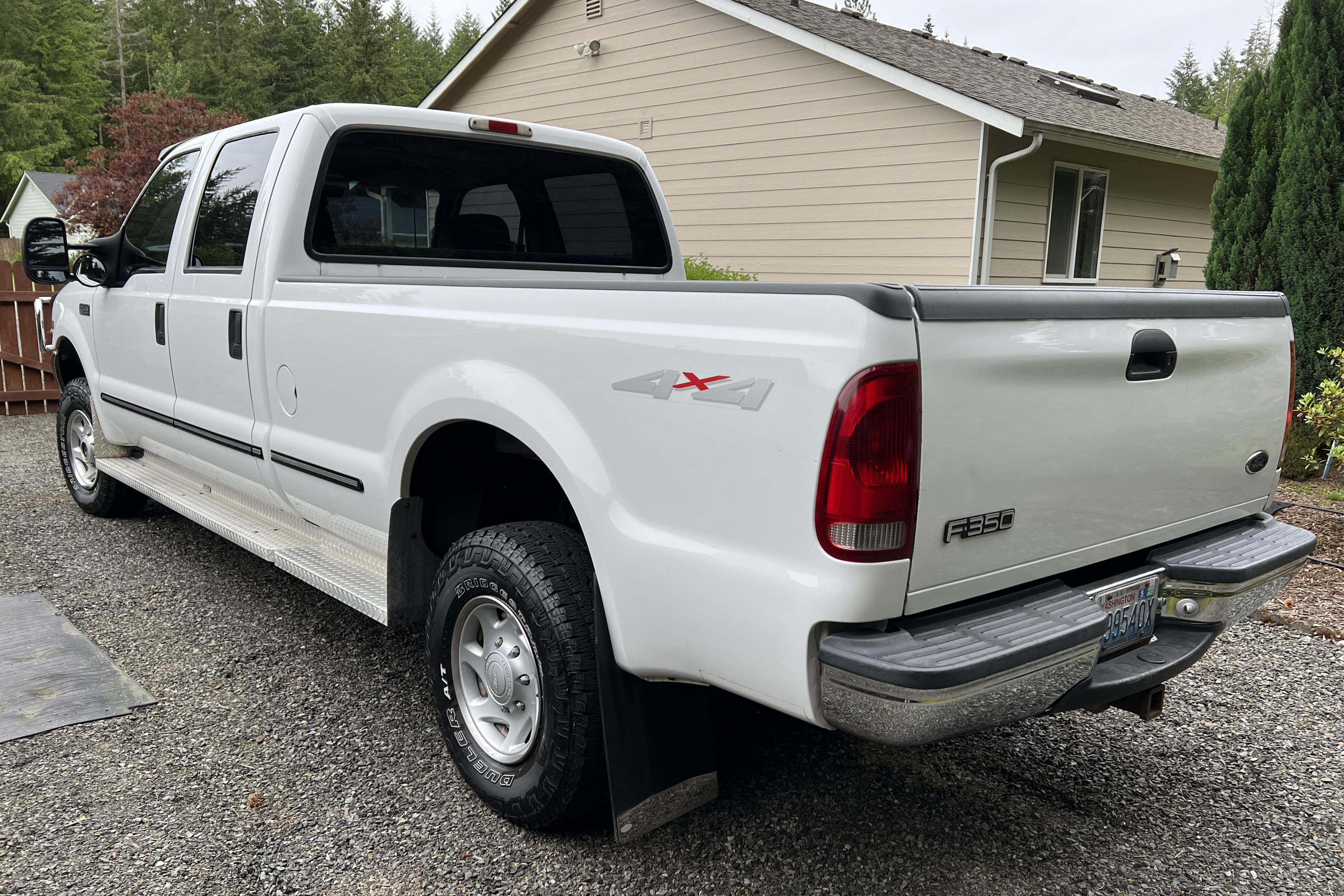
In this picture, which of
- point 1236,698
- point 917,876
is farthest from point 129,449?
point 1236,698

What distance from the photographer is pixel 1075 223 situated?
11758mm

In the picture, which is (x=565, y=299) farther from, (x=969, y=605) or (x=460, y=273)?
(x=460, y=273)

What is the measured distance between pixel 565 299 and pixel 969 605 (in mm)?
1216

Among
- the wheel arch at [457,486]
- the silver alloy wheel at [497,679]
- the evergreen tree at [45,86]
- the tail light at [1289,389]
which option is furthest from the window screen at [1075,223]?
the evergreen tree at [45,86]

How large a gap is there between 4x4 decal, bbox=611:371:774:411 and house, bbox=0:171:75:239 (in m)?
41.2

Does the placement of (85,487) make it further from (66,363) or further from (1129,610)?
(1129,610)

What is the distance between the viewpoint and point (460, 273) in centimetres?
399

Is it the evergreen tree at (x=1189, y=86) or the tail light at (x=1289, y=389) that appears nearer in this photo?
the tail light at (x=1289, y=389)

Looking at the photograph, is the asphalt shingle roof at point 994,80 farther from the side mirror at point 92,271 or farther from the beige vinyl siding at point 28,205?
the beige vinyl siding at point 28,205

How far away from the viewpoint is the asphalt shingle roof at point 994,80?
10.5 m

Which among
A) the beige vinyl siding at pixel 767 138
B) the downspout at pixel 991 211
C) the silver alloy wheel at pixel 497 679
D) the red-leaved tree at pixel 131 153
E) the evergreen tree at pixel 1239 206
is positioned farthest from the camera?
the red-leaved tree at pixel 131 153

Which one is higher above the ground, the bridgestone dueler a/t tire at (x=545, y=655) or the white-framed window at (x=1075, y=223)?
the white-framed window at (x=1075, y=223)

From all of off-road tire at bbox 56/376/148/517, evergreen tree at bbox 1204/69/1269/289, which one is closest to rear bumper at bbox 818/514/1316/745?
off-road tire at bbox 56/376/148/517

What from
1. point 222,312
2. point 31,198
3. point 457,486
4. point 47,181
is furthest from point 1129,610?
point 31,198
